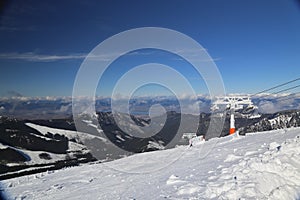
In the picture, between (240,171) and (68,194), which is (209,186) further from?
(68,194)

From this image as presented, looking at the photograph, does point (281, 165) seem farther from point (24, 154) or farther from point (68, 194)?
point (24, 154)

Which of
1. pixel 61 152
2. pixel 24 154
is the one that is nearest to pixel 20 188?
pixel 24 154

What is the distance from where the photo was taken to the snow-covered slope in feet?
23.4

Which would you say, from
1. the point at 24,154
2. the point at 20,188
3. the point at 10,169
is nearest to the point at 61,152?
the point at 24,154

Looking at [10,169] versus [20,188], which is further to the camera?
[10,169]

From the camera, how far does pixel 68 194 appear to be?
10234 mm

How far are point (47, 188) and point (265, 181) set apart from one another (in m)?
8.53

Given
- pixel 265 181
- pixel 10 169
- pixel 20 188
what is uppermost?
pixel 265 181

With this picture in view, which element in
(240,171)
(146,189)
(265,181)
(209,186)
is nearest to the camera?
(265,181)

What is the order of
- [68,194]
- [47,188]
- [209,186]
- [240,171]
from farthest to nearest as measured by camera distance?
[47,188] < [68,194] < [240,171] < [209,186]

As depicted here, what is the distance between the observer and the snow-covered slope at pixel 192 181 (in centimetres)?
714

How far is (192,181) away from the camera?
906cm

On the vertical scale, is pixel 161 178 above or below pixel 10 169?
above

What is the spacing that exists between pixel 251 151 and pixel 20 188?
9.95 m
